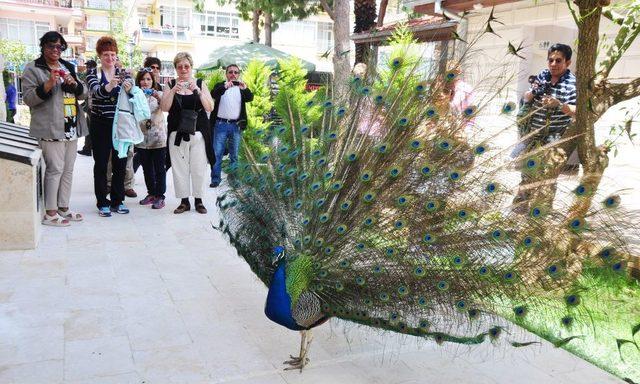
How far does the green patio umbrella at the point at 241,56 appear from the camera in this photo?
15.5m

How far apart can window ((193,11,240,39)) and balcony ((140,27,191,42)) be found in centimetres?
165

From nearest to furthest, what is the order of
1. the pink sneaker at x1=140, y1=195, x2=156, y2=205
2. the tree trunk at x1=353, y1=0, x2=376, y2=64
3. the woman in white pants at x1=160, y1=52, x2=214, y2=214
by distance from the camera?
1. the woman in white pants at x1=160, y1=52, x2=214, y2=214
2. the pink sneaker at x1=140, y1=195, x2=156, y2=205
3. the tree trunk at x1=353, y1=0, x2=376, y2=64

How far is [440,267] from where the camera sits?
10.3 feet

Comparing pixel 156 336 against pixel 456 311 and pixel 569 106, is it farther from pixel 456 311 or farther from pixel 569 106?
pixel 569 106

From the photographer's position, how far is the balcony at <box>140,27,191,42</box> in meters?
42.3

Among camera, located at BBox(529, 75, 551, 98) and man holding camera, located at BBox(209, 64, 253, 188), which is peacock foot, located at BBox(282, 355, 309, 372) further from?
man holding camera, located at BBox(209, 64, 253, 188)

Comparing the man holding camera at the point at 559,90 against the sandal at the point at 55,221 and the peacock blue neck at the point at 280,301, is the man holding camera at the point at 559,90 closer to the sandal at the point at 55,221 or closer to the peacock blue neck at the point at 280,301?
the peacock blue neck at the point at 280,301

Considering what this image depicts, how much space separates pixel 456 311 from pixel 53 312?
9.61 ft

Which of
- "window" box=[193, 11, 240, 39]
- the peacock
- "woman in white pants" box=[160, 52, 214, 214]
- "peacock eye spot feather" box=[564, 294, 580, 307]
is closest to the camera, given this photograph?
"peacock eye spot feather" box=[564, 294, 580, 307]

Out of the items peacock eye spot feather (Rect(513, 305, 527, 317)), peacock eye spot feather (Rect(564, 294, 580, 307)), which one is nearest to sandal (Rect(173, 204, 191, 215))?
peacock eye spot feather (Rect(513, 305, 527, 317))

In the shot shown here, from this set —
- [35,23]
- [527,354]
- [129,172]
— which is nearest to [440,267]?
[527,354]

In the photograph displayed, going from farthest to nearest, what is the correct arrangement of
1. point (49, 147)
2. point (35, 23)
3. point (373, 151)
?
point (35, 23)
point (49, 147)
point (373, 151)

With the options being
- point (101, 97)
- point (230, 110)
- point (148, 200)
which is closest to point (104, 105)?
point (101, 97)

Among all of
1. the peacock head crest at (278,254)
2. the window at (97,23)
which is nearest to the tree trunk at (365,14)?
the peacock head crest at (278,254)
